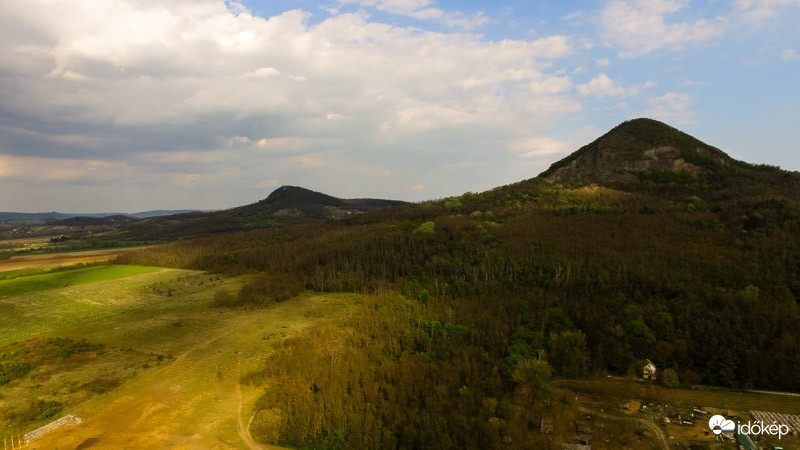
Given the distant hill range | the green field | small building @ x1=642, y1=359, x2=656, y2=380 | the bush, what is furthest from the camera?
the distant hill range

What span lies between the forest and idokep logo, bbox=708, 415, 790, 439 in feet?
28.6

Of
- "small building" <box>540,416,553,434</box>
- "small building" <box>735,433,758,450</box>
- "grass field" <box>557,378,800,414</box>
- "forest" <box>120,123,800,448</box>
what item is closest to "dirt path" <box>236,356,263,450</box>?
"forest" <box>120,123,800,448</box>

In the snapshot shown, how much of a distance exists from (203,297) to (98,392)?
42086 mm

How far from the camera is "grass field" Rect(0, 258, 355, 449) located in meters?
39.2

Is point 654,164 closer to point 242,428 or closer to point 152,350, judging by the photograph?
point 242,428

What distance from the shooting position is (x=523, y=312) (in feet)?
219

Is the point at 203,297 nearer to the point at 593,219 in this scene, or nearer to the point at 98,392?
the point at 98,392

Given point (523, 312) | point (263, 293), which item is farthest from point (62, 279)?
point (523, 312)

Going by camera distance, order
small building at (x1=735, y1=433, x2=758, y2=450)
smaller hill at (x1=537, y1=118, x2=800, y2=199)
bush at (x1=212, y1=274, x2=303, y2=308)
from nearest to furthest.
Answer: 1. small building at (x1=735, y1=433, x2=758, y2=450)
2. bush at (x1=212, y1=274, x2=303, y2=308)
3. smaller hill at (x1=537, y1=118, x2=800, y2=199)

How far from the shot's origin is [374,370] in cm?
5059

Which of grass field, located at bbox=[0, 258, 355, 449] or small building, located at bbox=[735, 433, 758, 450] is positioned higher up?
grass field, located at bbox=[0, 258, 355, 449]

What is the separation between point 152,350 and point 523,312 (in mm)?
55404

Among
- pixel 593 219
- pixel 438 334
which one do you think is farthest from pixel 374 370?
pixel 593 219

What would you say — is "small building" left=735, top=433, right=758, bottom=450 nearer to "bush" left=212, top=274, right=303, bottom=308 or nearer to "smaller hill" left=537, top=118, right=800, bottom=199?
"bush" left=212, top=274, right=303, bottom=308
